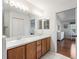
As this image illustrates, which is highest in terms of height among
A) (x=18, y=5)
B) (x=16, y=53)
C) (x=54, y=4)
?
(x=54, y=4)

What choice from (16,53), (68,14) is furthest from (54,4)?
(16,53)

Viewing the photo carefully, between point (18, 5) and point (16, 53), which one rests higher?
point (18, 5)

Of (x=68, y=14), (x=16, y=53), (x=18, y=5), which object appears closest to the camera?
(x=16, y=53)

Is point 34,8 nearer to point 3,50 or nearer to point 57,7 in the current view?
point 57,7

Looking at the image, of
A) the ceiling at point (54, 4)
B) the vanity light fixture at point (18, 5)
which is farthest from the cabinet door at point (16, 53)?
the ceiling at point (54, 4)

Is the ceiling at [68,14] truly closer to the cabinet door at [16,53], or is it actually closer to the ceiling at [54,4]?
the ceiling at [54,4]

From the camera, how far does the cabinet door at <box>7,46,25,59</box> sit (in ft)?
5.40

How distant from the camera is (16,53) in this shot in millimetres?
1827

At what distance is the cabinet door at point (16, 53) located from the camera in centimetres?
165

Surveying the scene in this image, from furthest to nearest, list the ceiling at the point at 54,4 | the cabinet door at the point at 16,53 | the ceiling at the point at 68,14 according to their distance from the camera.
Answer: the ceiling at the point at 68,14, the ceiling at the point at 54,4, the cabinet door at the point at 16,53

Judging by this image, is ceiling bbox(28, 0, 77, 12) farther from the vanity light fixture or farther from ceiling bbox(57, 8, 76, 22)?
the vanity light fixture

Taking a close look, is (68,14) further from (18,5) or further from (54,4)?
(18,5)

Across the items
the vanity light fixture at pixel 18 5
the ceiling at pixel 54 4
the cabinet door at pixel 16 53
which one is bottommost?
the cabinet door at pixel 16 53

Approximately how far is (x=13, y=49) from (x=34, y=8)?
2.58 meters
